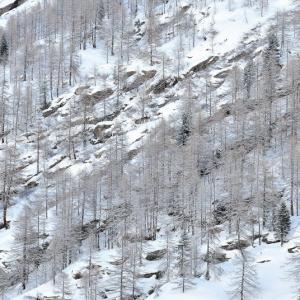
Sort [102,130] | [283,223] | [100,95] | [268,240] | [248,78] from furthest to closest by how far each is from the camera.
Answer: [100,95]
[248,78]
[102,130]
[268,240]
[283,223]

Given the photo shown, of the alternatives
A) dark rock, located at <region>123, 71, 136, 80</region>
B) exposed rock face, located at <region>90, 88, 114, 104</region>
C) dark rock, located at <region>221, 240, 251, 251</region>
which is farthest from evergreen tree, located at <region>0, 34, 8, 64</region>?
dark rock, located at <region>221, 240, 251, 251</region>

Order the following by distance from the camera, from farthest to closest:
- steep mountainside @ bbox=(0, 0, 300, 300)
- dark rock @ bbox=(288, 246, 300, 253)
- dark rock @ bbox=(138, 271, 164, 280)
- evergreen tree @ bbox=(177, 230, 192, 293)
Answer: dark rock @ bbox=(138, 271, 164, 280)
steep mountainside @ bbox=(0, 0, 300, 300)
dark rock @ bbox=(288, 246, 300, 253)
evergreen tree @ bbox=(177, 230, 192, 293)

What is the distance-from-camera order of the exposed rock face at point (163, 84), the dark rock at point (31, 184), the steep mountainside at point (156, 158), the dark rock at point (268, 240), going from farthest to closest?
the exposed rock face at point (163, 84) < the dark rock at point (31, 184) < the dark rock at point (268, 240) < the steep mountainside at point (156, 158)

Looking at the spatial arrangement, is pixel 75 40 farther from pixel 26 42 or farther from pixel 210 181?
pixel 210 181

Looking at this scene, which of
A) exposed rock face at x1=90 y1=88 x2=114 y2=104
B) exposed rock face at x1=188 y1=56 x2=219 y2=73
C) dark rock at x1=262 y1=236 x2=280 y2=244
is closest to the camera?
dark rock at x1=262 y1=236 x2=280 y2=244

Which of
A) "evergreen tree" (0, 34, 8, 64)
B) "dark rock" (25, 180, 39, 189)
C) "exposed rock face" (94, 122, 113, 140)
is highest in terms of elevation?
"evergreen tree" (0, 34, 8, 64)

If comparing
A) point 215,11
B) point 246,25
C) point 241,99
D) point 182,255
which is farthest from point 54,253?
point 215,11

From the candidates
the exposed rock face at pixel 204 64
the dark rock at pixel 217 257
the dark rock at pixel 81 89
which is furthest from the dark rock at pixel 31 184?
the exposed rock face at pixel 204 64

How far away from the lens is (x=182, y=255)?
2029 inches

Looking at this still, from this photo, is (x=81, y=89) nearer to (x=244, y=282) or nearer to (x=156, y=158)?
(x=156, y=158)

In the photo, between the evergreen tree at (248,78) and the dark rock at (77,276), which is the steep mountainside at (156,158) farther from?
the evergreen tree at (248,78)

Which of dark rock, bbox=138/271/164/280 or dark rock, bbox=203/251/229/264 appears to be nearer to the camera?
dark rock, bbox=203/251/229/264

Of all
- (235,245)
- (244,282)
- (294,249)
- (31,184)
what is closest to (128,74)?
(31,184)

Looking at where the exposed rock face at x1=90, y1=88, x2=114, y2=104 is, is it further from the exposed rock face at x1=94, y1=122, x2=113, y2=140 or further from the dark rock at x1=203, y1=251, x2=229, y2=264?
the dark rock at x1=203, y1=251, x2=229, y2=264
